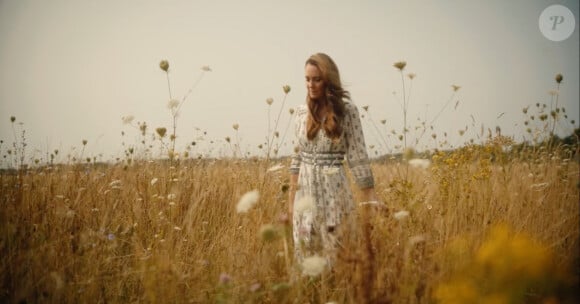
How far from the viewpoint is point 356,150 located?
212 cm

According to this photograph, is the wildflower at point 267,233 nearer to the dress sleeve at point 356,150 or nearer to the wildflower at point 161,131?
the dress sleeve at point 356,150

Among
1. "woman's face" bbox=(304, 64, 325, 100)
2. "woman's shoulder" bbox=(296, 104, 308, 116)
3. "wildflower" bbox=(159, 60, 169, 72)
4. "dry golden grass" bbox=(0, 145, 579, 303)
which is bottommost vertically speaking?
"dry golden grass" bbox=(0, 145, 579, 303)

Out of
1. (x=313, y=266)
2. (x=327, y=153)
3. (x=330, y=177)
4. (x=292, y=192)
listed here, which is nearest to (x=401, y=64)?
(x=327, y=153)

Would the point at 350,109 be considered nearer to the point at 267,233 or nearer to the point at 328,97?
the point at 328,97

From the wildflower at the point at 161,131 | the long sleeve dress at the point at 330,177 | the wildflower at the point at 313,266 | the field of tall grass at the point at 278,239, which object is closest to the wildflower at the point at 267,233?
the field of tall grass at the point at 278,239

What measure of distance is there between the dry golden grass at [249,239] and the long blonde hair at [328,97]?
61 cm

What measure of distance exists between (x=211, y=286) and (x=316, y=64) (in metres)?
1.61

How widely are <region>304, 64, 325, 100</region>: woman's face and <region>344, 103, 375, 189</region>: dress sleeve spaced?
213 millimetres

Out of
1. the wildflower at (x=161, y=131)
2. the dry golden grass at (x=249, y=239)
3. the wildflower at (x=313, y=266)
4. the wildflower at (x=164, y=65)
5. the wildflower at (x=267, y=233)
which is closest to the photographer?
the wildflower at (x=267, y=233)

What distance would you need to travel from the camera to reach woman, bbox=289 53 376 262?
2055 millimetres

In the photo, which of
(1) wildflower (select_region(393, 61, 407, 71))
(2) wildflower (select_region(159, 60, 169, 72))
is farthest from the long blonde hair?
(2) wildflower (select_region(159, 60, 169, 72))

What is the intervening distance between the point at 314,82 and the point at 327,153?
1.67 ft

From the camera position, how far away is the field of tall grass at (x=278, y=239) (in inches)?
50.8

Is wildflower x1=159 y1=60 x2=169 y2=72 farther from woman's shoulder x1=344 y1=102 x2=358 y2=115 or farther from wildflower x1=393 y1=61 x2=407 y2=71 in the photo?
wildflower x1=393 y1=61 x2=407 y2=71
